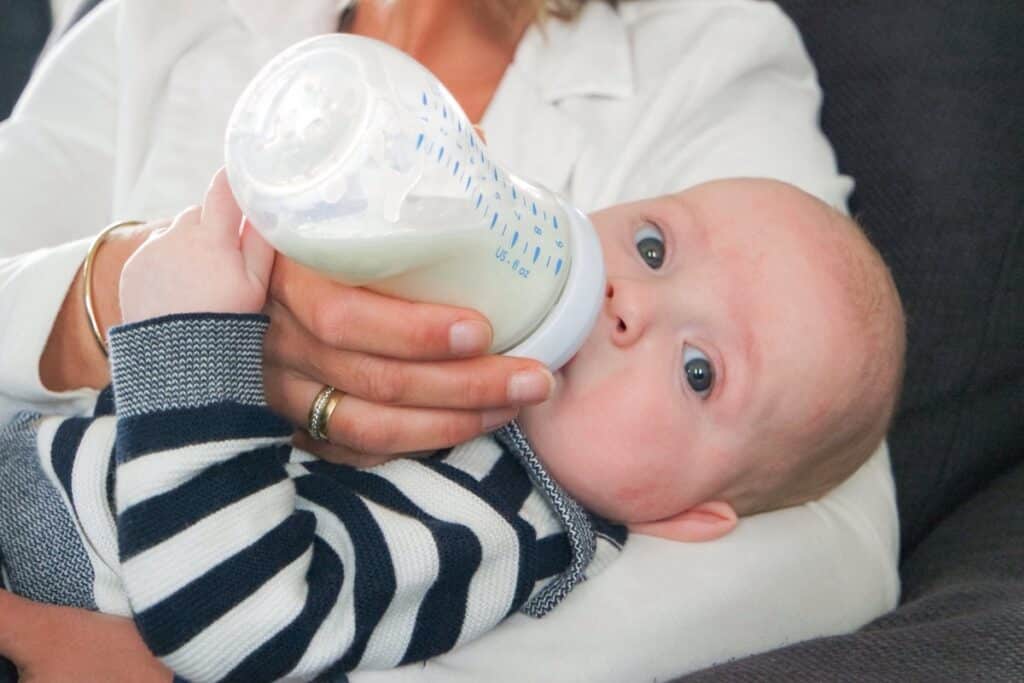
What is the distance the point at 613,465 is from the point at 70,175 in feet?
2.18

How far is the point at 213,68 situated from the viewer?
114 centimetres

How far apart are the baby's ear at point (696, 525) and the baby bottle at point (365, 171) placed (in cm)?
36

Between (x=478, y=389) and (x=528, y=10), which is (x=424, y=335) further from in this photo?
(x=528, y=10)

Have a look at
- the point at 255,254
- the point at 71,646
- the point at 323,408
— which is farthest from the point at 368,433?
the point at 71,646

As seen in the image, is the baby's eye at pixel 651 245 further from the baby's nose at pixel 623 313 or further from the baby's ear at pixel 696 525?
the baby's ear at pixel 696 525

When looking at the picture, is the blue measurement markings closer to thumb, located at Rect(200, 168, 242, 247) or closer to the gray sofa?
thumb, located at Rect(200, 168, 242, 247)

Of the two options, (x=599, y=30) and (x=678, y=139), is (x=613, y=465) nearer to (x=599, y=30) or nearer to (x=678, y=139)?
(x=678, y=139)

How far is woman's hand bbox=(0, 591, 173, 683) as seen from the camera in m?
0.69

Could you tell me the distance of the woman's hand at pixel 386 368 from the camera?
651 mm

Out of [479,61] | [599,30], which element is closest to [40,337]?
[479,61]

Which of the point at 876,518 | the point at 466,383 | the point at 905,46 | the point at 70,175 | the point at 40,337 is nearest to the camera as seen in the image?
the point at 466,383

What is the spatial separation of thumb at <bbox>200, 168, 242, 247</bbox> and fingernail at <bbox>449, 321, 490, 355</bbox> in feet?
0.58

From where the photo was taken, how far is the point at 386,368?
2.30ft

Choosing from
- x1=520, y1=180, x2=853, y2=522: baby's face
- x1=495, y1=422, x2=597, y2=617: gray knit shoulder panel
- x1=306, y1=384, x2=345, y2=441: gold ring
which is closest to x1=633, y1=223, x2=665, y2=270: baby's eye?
x1=520, y1=180, x2=853, y2=522: baby's face
